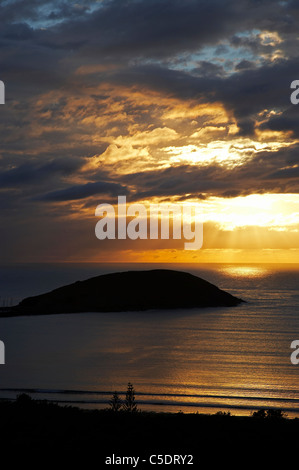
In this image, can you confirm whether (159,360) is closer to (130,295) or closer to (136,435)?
(136,435)

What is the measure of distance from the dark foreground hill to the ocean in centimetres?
599

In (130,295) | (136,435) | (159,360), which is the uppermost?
(130,295)

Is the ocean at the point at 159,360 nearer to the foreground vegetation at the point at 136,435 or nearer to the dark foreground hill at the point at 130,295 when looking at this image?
the dark foreground hill at the point at 130,295

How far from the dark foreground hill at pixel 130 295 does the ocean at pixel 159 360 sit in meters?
5.99

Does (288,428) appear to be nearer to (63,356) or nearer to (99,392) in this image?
(99,392)

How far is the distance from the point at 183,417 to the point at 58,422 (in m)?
7.24

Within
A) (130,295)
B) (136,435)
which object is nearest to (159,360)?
(136,435)

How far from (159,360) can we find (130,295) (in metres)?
63.6

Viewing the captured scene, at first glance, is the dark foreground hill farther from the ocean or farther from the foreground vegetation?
the foreground vegetation

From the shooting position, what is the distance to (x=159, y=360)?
211 ft

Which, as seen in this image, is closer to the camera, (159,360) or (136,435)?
(136,435)

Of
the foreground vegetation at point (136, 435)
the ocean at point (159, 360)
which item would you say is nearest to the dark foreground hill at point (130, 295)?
the ocean at point (159, 360)

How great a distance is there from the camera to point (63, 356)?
6781 centimetres
